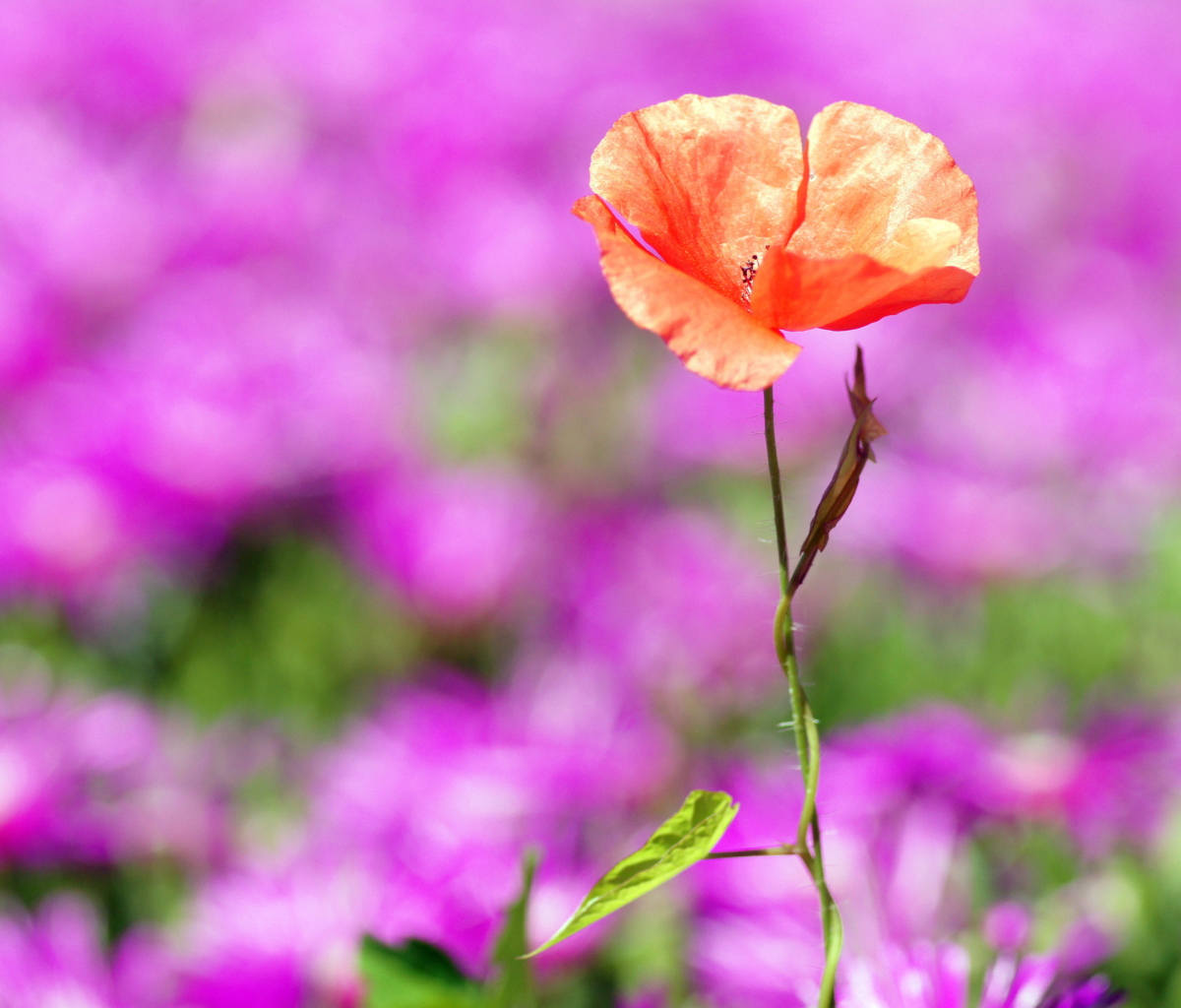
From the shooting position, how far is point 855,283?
0.25 metres

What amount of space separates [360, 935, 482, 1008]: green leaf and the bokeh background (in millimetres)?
82

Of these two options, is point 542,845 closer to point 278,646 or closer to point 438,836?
point 438,836

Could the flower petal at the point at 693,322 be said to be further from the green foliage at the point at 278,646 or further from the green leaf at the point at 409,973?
the green foliage at the point at 278,646

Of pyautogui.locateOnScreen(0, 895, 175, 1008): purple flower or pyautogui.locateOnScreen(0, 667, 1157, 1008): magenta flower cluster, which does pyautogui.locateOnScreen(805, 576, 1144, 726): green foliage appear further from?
pyautogui.locateOnScreen(0, 895, 175, 1008): purple flower

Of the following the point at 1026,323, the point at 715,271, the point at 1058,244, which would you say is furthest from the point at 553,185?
the point at 715,271

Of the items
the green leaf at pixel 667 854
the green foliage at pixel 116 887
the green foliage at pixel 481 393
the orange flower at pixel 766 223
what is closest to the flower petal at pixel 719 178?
the orange flower at pixel 766 223

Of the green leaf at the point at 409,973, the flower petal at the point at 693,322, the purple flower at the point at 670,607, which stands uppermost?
the flower petal at the point at 693,322

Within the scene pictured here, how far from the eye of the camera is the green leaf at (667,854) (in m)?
0.26

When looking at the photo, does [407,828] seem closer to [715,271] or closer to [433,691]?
[433,691]

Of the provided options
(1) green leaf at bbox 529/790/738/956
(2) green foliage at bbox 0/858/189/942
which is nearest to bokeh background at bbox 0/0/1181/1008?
(2) green foliage at bbox 0/858/189/942

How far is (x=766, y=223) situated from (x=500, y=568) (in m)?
0.66

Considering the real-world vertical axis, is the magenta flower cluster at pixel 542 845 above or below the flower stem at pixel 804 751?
below

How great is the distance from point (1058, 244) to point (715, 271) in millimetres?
1611

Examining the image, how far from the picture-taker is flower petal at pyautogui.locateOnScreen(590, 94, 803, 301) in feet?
0.93
